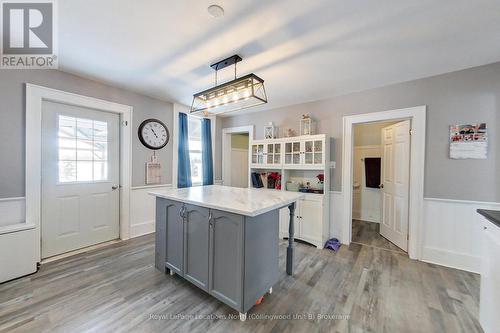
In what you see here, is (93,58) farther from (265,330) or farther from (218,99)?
(265,330)

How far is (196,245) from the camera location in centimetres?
193

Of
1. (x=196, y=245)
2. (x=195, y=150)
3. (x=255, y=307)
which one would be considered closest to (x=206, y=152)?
(x=195, y=150)

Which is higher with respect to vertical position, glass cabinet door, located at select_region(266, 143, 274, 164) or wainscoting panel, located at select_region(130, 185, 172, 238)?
glass cabinet door, located at select_region(266, 143, 274, 164)

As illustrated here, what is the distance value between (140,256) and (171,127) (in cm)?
220

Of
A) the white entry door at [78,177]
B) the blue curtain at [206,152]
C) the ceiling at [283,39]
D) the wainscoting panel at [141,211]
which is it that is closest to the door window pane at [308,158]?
the ceiling at [283,39]

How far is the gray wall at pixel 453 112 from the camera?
2309 mm

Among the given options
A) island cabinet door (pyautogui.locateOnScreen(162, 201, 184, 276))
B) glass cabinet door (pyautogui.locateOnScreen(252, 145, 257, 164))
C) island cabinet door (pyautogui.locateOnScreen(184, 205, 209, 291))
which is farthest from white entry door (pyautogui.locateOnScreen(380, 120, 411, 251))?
island cabinet door (pyautogui.locateOnScreen(162, 201, 184, 276))

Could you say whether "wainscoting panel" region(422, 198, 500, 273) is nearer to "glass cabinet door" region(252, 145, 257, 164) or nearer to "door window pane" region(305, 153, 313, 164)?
"door window pane" region(305, 153, 313, 164)

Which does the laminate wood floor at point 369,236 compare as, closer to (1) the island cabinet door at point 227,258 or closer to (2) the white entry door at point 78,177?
(1) the island cabinet door at point 227,258

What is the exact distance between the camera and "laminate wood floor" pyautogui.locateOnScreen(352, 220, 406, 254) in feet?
10.5

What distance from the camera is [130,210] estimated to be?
10.8ft

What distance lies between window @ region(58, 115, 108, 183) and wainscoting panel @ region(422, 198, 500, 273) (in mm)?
4589

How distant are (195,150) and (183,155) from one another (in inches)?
15.6

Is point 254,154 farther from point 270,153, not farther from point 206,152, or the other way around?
point 206,152
